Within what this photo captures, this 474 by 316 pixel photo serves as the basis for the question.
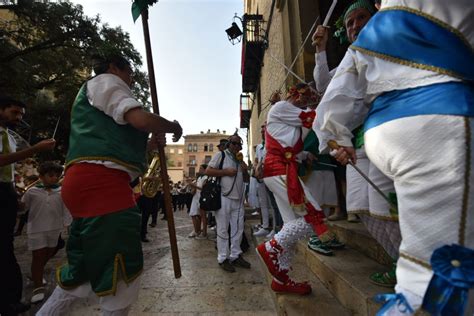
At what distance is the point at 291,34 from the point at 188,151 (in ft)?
224

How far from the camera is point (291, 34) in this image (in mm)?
5516

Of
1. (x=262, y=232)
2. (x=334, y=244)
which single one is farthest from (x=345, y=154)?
(x=262, y=232)

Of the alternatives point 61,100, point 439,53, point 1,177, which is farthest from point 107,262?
point 61,100

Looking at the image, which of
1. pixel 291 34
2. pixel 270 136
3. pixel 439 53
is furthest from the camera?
pixel 291 34

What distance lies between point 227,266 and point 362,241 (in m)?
1.84

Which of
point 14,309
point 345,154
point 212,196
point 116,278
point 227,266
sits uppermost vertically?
point 345,154

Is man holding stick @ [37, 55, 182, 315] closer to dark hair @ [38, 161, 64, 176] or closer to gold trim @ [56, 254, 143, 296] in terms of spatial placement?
gold trim @ [56, 254, 143, 296]

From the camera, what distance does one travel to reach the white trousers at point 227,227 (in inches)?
153

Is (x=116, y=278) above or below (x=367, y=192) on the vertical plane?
below

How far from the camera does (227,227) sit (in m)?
4.02

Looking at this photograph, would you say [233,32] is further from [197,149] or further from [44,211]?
[197,149]

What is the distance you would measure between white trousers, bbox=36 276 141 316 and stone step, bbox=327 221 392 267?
1.98 m

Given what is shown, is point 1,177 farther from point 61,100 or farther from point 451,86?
point 61,100

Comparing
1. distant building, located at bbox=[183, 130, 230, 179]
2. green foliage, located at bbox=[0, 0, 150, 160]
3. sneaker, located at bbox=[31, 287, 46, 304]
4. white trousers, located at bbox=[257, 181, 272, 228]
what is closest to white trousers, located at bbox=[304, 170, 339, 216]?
white trousers, located at bbox=[257, 181, 272, 228]
